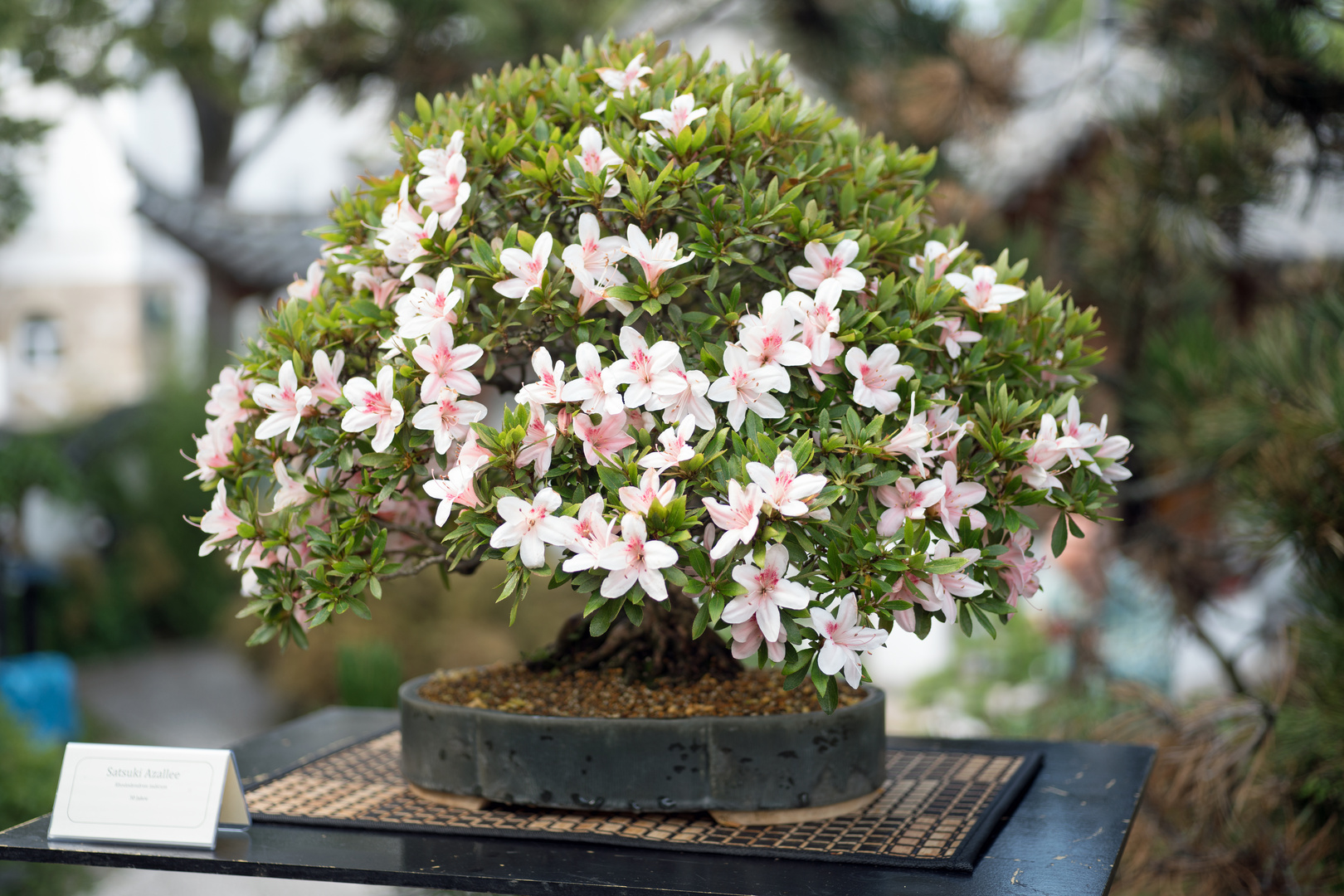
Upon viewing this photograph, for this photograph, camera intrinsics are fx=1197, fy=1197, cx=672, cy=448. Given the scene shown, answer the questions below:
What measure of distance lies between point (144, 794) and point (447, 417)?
0.53 metres

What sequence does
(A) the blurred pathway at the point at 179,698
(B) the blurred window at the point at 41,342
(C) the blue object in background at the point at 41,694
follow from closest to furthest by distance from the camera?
(C) the blue object in background at the point at 41,694
(A) the blurred pathway at the point at 179,698
(B) the blurred window at the point at 41,342

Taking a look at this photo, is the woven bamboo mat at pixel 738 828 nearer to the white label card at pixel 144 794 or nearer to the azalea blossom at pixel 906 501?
the white label card at pixel 144 794

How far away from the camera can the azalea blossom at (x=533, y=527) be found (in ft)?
3.35

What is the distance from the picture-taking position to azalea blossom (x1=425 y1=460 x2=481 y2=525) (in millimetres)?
1059

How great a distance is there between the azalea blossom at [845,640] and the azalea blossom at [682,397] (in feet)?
0.65

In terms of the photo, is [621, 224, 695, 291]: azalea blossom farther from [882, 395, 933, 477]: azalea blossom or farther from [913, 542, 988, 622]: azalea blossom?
[913, 542, 988, 622]: azalea blossom

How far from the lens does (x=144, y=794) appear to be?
1.25 metres

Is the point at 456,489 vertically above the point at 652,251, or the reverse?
the point at 652,251

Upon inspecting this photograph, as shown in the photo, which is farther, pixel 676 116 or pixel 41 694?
pixel 41 694

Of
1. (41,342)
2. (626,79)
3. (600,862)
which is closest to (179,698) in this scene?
(600,862)

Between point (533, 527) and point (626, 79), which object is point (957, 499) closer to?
point (533, 527)

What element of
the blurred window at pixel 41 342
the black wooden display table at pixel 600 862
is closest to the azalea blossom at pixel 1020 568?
the black wooden display table at pixel 600 862

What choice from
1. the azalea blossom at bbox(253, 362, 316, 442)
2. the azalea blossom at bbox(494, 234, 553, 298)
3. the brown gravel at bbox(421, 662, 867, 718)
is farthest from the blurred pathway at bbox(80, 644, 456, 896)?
the azalea blossom at bbox(494, 234, 553, 298)

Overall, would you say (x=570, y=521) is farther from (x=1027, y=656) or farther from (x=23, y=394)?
(x=23, y=394)
